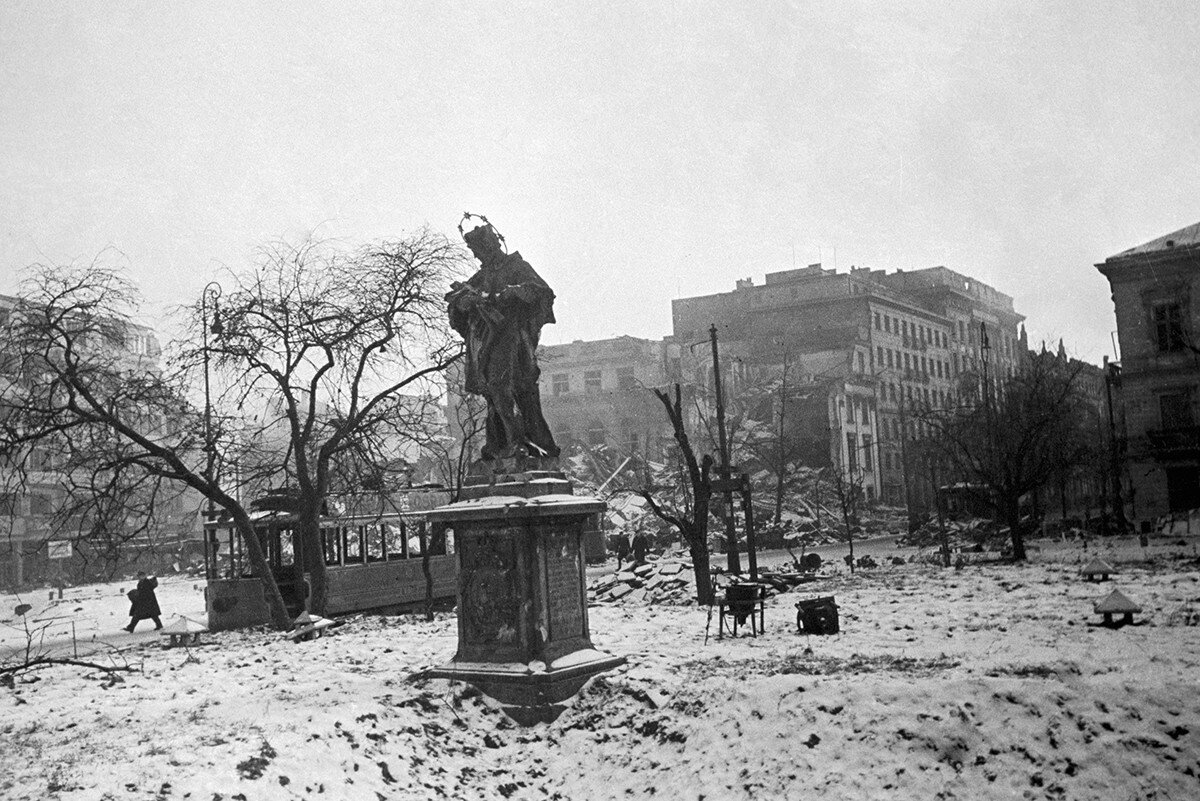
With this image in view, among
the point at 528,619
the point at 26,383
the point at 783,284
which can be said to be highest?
the point at 783,284

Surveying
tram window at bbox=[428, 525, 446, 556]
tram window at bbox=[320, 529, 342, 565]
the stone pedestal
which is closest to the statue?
the stone pedestal

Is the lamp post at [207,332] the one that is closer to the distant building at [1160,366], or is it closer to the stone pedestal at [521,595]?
the stone pedestal at [521,595]

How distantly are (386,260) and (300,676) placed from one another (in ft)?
35.0

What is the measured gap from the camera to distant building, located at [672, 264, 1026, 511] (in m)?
72.1

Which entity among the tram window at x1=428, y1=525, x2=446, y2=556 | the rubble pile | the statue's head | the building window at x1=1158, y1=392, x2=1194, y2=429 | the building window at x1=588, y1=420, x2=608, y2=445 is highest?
the building window at x1=588, y1=420, x2=608, y2=445

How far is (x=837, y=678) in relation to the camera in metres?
9.34

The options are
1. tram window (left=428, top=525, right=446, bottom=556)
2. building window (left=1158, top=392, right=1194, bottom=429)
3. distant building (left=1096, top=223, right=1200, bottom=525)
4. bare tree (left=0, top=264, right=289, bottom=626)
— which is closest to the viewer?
bare tree (left=0, top=264, right=289, bottom=626)

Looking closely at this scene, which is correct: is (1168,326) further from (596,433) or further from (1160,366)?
(596,433)

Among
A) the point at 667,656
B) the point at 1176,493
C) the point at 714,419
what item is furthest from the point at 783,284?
the point at 667,656

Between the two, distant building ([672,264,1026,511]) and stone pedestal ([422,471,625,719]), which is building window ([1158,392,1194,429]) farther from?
stone pedestal ([422,471,625,719])

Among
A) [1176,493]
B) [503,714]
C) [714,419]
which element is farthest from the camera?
[714,419]

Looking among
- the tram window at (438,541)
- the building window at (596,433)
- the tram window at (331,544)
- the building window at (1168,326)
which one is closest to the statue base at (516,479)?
the tram window at (331,544)

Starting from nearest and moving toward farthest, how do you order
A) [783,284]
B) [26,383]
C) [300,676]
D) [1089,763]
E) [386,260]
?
[1089,763] < [300,676] < [26,383] < [386,260] < [783,284]

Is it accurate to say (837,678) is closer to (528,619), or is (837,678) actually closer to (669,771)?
(669,771)
